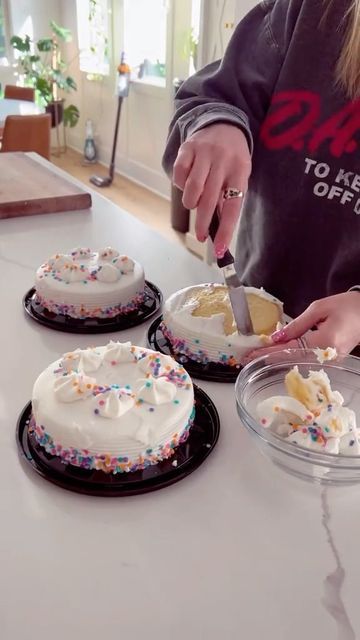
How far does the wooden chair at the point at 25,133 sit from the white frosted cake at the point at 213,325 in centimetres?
205

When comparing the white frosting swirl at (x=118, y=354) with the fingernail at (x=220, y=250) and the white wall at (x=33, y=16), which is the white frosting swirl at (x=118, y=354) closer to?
the fingernail at (x=220, y=250)

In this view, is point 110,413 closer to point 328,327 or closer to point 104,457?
point 104,457

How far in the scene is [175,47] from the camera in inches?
147

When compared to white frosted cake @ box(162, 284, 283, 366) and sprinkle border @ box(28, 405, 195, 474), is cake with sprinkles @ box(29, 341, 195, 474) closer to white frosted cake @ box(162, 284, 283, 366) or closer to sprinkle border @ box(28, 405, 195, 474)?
sprinkle border @ box(28, 405, 195, 474)

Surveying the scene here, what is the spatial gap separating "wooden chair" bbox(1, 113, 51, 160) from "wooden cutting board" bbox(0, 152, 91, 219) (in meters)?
1.07

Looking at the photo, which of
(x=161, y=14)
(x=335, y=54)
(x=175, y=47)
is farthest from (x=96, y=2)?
(x=335, y=54)

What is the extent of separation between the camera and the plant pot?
16.8 feet

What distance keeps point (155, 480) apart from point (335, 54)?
0.79 m

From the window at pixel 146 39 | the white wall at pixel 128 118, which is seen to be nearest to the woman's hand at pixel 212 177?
the white wall at pixel 128 118

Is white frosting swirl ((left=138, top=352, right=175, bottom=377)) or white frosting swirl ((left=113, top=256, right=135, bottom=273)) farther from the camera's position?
white frosting swirl ((left=113, top=256, right=135, bottom=273))

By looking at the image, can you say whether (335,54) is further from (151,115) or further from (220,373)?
(151,115)

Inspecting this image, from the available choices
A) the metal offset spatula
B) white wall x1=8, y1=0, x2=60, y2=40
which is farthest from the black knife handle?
white wall x1=8, y1=0, x2=60, y2=40

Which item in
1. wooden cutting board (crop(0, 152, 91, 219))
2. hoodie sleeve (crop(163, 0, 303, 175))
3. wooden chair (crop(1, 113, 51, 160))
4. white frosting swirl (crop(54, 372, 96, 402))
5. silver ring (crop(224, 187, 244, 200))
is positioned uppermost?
hoodie sleeve (crop(163, 0, 303, 175))

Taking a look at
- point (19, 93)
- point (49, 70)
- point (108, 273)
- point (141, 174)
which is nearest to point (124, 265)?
point (108, 273)
